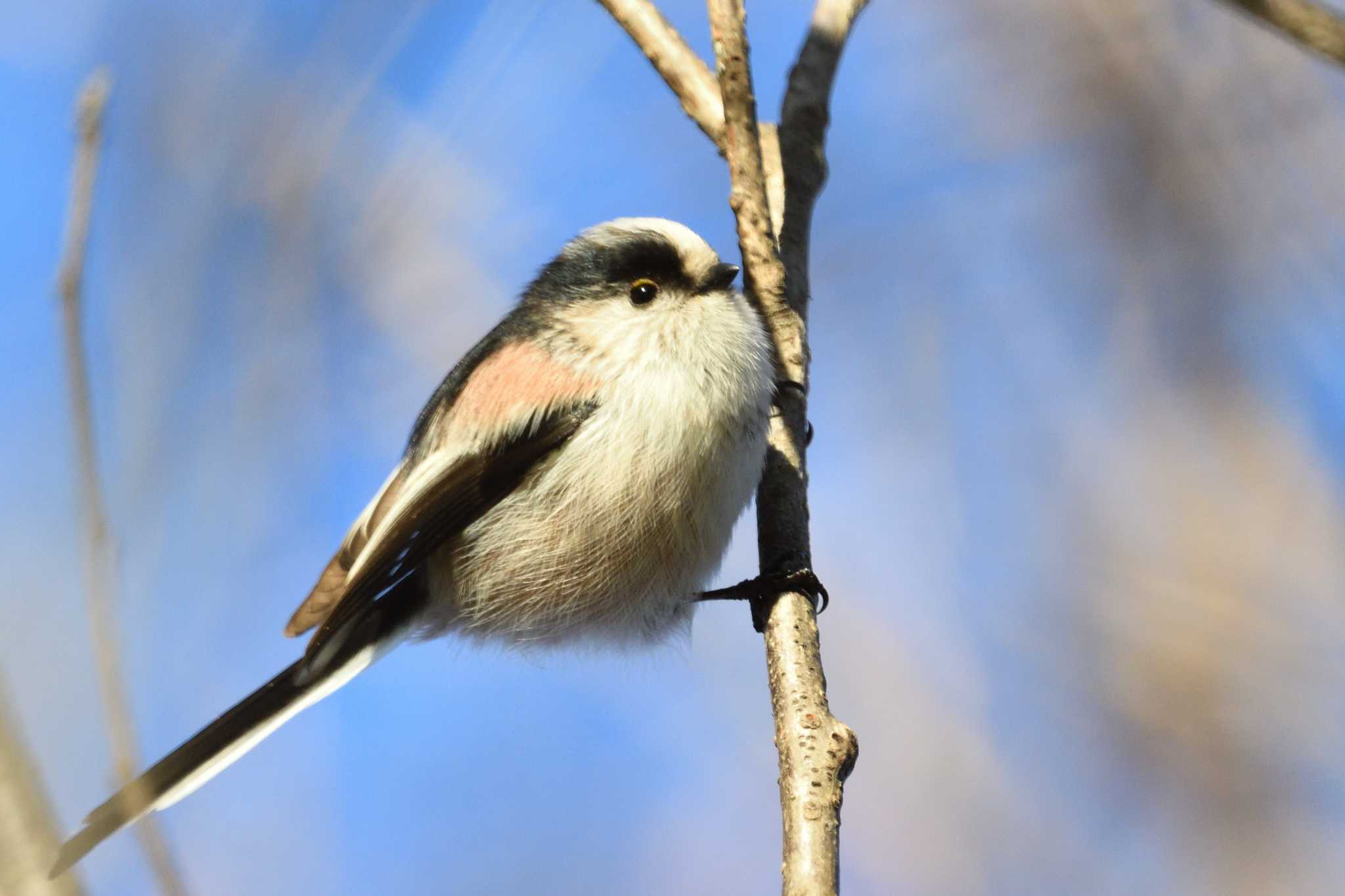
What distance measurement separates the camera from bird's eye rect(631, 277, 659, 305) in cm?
225

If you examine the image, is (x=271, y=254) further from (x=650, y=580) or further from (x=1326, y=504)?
(x=1326, y=504)

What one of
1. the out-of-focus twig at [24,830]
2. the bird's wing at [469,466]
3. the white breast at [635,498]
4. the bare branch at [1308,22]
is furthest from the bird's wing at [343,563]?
→ the bare branch at [1308,22]

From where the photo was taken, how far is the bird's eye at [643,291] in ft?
7.39

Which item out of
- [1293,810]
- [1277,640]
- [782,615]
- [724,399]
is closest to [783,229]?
[724,399]

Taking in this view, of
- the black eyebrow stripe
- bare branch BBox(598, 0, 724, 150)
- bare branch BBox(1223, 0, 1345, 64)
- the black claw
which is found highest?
bare branch BBox(598, 0, 724, 150)

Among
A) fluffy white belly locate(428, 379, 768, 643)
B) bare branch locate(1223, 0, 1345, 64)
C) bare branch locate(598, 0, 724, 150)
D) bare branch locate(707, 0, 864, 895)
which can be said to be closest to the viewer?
bare branch locate(1223, 0, 1345, 64)

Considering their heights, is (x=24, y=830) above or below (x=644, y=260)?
above

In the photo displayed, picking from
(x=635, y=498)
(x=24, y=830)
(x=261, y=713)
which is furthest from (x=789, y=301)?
(x=24, y=830)

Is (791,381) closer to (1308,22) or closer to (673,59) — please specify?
(673,59)

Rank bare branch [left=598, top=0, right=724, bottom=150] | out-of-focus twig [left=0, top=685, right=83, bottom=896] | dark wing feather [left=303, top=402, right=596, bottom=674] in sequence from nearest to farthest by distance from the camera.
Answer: out-of-focus twig [left=0, top=685, right=83, bottom=896], dark wing feather [left=303, top=402, right=596, bottom=674], bare branch [left=598, top=0, right=724, bottom=150]

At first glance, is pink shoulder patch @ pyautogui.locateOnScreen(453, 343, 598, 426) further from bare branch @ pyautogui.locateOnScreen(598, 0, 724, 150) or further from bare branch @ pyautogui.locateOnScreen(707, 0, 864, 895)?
bare branch @ pyautogui.locateOnScreen(598, 0, 724, 150)

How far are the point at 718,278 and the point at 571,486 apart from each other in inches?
18.9

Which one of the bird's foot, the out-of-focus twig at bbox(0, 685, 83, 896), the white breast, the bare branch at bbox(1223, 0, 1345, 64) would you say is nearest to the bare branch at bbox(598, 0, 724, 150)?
the white breast

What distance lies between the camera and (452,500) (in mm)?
2217
